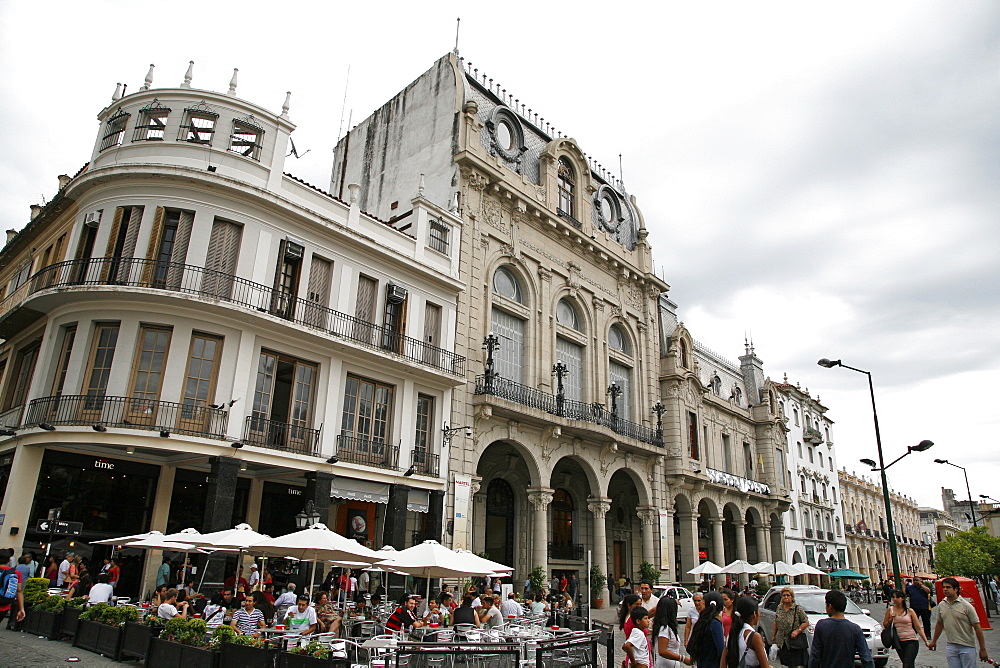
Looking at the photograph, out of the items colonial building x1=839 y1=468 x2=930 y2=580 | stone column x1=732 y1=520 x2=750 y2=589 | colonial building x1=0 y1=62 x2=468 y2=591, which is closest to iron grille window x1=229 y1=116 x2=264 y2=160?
colonial building x1=0 y1=62 x2=468 y2=591

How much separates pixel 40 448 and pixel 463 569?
→ 35.3 ft

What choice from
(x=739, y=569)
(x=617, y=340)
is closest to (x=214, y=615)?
(x=739, y=569)

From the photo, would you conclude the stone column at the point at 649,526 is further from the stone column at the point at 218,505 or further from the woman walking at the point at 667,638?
the woman walking at the point at 667,638

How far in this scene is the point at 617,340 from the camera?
111 feet

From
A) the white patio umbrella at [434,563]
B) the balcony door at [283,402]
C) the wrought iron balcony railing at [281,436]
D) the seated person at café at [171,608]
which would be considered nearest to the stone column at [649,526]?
the wrought iron balcony railing at [281,436]

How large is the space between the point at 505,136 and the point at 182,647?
23990mm

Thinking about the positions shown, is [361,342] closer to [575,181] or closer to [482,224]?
[482,224]

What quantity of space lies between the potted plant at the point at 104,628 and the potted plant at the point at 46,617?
84cm

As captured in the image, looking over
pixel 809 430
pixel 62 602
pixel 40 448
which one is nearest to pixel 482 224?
pixel 40 448

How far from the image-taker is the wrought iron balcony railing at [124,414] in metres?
16.2

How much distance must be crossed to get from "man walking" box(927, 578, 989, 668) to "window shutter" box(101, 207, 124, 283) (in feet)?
60.6

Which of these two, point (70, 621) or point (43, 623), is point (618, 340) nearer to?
point (70, 621)

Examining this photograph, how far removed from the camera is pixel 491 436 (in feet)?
80.2

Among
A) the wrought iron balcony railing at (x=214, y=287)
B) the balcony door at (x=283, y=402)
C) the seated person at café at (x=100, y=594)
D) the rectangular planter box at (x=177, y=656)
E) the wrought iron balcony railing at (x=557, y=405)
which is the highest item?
the wrought iron balcony railing at (x=214, y=287)
